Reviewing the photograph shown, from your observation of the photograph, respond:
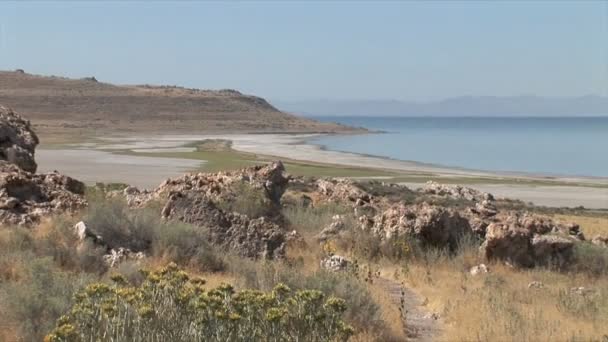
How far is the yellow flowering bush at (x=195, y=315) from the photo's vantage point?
521cm

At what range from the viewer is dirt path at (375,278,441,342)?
770 cm

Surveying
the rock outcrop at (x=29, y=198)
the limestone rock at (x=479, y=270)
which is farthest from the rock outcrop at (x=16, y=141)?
the limestone rock at (x=479, y=270)

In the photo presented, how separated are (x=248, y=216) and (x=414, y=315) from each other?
4.71m

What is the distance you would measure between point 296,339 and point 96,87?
153m

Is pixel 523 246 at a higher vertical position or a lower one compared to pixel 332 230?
higher

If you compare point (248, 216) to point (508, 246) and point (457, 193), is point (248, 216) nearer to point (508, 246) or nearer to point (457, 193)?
point (508, 246)

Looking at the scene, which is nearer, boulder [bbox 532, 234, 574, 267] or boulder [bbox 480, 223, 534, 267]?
boulder [bbox 480, 223, 534, 267]

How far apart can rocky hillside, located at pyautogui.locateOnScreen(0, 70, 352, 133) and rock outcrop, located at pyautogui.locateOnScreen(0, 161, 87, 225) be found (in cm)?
8989

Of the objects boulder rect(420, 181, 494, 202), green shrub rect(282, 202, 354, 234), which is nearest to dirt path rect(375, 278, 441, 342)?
green shrub rect(282, 202, 354, 234)

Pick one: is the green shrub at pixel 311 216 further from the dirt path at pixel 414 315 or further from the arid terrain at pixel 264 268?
the dirt path at pixel 414 315

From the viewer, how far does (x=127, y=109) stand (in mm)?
130375

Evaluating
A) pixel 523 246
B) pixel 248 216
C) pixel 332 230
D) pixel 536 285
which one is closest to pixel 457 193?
pixel 332 230

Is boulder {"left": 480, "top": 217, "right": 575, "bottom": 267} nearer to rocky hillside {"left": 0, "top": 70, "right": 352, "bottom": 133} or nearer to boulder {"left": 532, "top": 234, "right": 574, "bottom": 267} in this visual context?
boulder {"left": 532, "top": 234, "right": 574, "bottom": 267}

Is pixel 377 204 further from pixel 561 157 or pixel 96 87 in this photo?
pixel 96 87
